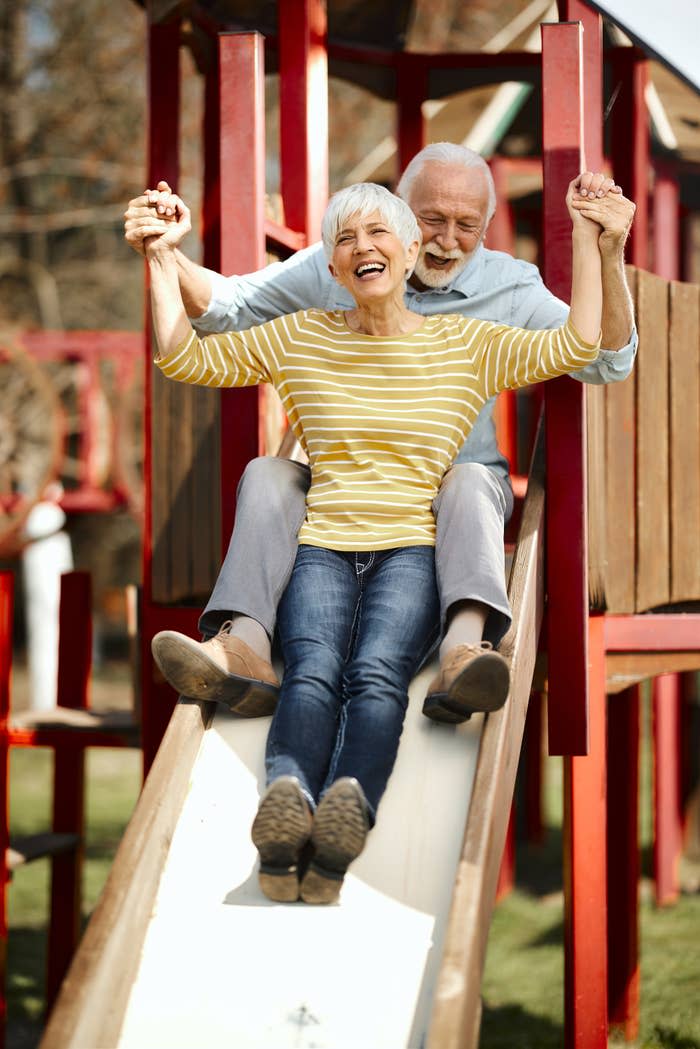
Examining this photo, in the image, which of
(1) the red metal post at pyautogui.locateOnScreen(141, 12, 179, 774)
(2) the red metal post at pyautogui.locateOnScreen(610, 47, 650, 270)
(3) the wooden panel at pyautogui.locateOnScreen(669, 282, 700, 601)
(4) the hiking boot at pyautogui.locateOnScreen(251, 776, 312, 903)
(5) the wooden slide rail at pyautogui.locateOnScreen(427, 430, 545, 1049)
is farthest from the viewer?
(2) the red metal post at pyautogui.locateOnScreen(610, 47, 650, 270)

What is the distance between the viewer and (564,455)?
11.2ft

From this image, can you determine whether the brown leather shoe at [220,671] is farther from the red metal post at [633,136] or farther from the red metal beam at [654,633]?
the red metal post at [633,136]

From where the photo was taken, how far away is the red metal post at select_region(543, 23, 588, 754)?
3.34m

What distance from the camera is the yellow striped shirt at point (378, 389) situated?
3.01 m

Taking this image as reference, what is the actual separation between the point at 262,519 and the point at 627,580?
1.38m

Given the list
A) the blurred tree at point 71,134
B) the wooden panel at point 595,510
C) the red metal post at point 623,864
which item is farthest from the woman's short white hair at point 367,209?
the blurred tree at point 71,134

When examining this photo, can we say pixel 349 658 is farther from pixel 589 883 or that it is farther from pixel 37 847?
pixel 37 847

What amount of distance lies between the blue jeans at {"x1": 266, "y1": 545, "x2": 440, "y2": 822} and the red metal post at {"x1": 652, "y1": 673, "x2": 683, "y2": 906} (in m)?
4.20

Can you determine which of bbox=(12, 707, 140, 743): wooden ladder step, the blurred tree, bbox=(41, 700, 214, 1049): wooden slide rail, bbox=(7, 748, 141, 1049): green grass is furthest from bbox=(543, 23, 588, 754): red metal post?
the blurred tree

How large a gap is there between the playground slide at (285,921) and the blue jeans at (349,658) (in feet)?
0.34

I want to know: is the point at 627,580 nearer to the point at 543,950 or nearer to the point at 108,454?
the point at 543,950

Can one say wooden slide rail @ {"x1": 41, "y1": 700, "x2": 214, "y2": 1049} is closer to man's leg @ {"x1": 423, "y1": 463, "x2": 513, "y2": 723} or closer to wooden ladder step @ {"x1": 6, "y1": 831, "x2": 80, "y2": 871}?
man's leg @ {"x1": 423, "y1": 463, "x2": 513, "y2": 723}

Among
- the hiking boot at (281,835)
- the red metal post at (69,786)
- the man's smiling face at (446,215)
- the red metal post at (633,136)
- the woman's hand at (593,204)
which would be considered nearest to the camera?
the hiking boot at (281,835)

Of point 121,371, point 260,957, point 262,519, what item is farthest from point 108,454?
point 260,957
